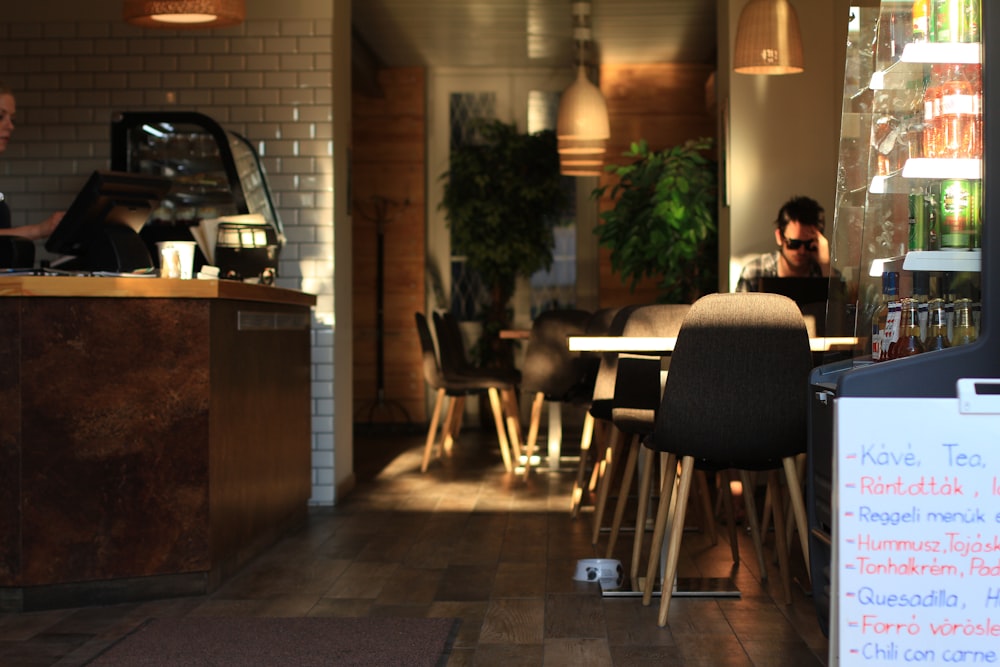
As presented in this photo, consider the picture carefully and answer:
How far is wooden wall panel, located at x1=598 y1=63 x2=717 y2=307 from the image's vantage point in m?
9.60

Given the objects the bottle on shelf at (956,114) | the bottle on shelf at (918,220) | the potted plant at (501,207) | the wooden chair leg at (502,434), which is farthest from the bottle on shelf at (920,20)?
the potted plant at (501,207)

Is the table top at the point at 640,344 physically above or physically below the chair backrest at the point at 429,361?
above

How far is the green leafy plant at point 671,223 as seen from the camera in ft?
23.1

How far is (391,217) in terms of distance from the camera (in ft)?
32.1

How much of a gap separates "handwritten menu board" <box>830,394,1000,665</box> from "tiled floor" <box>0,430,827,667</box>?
Result: 1057 millimetres

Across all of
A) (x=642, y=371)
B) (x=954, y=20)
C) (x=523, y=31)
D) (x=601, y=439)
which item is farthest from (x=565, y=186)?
(x=954, y=20)

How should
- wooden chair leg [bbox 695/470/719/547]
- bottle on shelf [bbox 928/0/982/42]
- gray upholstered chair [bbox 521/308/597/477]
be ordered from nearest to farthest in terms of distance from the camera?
bottle on shelf [bbox 928/0/982/42] → wooden chair leg [bbox 695/470/719/547] → gray upholstered chair [bbox 521/308/597/477]

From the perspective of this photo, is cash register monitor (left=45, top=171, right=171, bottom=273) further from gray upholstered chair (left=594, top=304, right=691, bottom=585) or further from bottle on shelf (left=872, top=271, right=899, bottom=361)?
bottle on shelf (left=872, top=271, right=899, bottom=361)

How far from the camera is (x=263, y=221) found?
16.8 feet

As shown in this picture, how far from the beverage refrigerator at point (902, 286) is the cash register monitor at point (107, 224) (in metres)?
2.40

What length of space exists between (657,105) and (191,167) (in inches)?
191

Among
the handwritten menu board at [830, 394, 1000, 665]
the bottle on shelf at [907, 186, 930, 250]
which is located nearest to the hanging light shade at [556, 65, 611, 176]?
the bottle on shelf at [907, 186, 930, 250]

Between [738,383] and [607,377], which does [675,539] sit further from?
[607,377]

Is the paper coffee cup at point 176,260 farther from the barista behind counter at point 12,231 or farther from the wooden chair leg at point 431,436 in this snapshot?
the wooden chair leg at point 431,436
